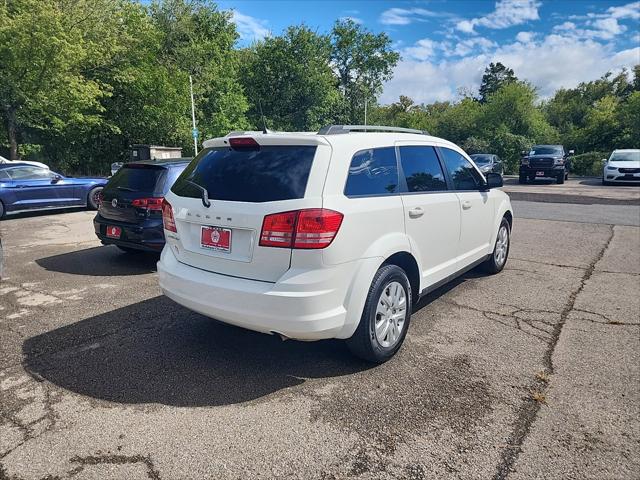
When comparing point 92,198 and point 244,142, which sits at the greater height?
point 244,142

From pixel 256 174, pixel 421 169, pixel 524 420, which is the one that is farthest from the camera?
pixel 421 169

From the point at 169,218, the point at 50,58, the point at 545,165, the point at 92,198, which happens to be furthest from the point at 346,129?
the point at 545,165

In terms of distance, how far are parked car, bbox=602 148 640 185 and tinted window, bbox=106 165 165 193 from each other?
71.9 ft

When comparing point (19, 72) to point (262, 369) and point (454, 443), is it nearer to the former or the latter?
point (262, 369)

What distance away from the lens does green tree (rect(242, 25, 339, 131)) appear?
120ft

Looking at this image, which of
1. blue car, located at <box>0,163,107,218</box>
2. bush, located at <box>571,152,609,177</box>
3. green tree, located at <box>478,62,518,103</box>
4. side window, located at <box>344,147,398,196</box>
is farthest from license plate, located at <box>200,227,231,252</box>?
green tree, located at <box>478,62,518,103</box>

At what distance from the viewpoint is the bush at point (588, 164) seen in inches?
1174

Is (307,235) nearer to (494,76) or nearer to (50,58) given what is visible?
(50,58)

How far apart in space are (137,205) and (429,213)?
403 centimetres

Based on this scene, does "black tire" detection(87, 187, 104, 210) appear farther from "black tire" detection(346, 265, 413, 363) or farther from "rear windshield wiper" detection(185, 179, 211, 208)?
"black tire" detection(346, 265, 413, 363)

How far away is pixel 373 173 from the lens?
3449mm

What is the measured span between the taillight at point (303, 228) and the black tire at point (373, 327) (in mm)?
611

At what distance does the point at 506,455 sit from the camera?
8.02 feet

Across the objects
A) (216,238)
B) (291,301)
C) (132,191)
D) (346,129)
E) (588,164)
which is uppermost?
(588,164)
